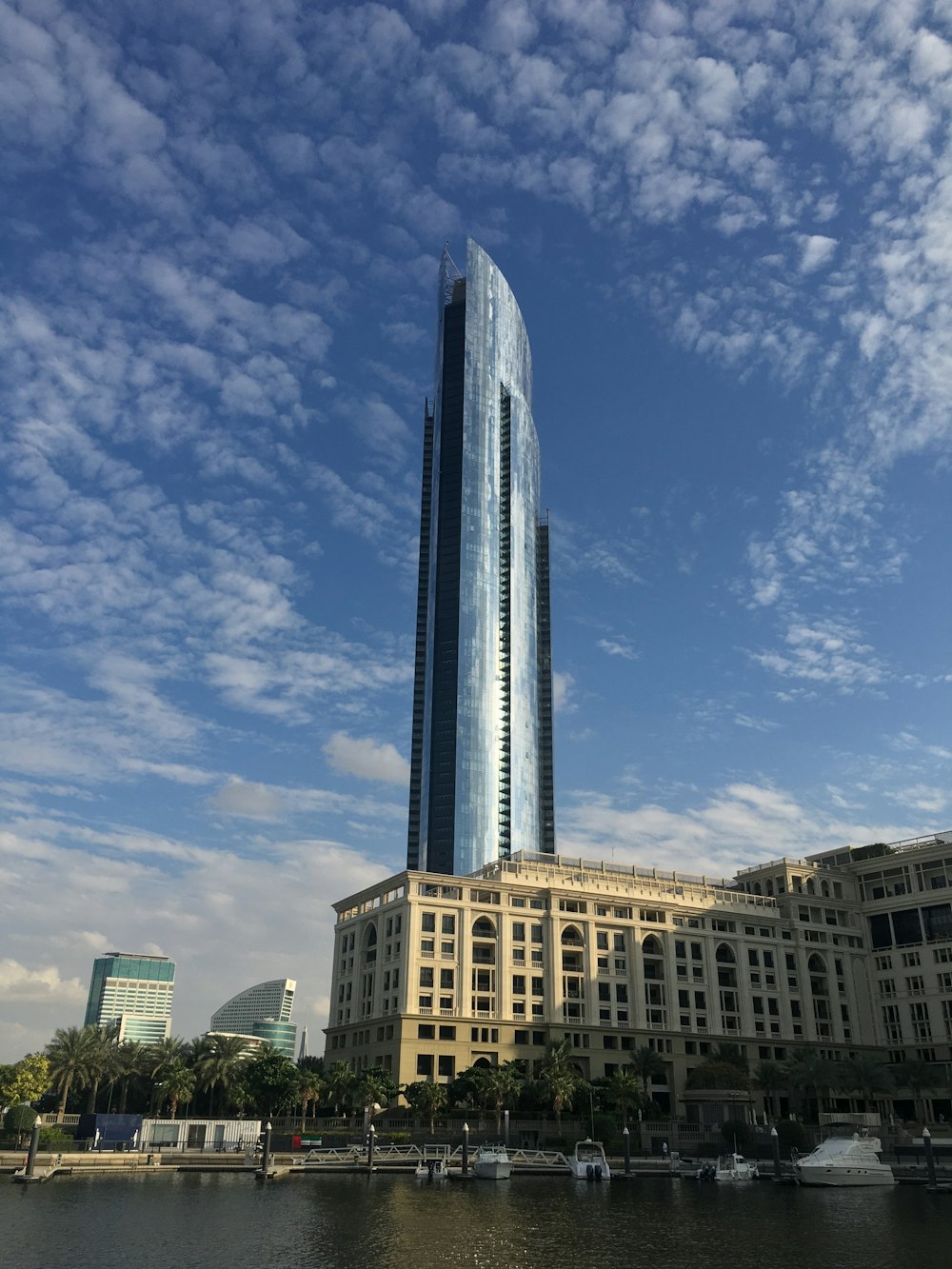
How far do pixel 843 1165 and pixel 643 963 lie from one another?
57900 mm

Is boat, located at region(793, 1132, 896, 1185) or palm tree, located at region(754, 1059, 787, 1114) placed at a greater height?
palm tree, located at region(754, 1059, 787, 1114)

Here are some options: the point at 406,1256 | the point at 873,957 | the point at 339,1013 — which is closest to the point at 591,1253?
the point at 406,1256

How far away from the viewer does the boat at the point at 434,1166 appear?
291ft

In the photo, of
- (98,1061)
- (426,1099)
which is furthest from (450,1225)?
(98,1061)

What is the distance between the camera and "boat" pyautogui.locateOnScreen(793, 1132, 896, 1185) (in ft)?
286

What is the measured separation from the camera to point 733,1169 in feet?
299

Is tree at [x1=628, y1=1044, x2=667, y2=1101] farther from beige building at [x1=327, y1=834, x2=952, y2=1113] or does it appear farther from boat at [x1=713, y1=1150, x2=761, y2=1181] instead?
boat at [x1=713, y1=1150, x2=761, y2=1181]

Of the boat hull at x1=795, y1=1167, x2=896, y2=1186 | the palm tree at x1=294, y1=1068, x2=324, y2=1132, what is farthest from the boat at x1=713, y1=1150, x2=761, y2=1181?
the palm tree at x1=294, y1=1068, x2=324, y2=1132

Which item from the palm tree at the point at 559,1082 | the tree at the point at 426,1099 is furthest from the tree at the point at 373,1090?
the palm tree at the point at 559,1082

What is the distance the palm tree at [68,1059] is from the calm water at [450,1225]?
47.6 meters

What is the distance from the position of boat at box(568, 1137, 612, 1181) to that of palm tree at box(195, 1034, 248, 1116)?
162 feet

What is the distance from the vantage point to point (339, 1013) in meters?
147

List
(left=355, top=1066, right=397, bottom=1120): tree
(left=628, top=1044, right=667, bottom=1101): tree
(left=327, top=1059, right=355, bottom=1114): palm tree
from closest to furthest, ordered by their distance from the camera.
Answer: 1. (left=355, top=1066, right=397, bottom=1120): tree
2. (left=327, top=1059, right=355, bottom=1114): palm tree
3. (left=628, top=1044, right=667, bottom=1101): tree

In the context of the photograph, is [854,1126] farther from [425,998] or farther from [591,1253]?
[591,1253]
